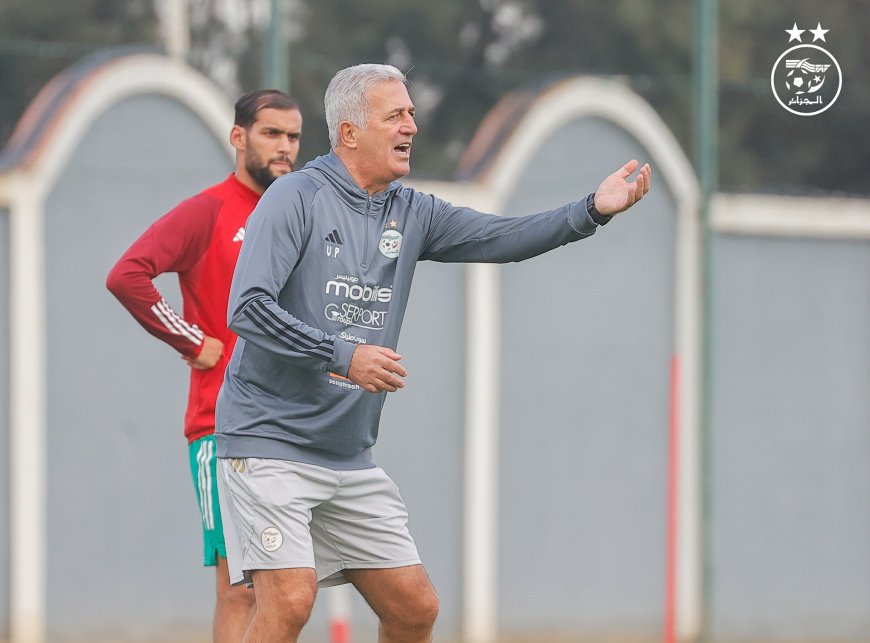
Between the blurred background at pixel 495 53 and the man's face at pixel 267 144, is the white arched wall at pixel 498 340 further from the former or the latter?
the man's face at pixel 267 144

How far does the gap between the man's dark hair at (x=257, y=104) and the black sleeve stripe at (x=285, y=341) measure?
57.2 inches

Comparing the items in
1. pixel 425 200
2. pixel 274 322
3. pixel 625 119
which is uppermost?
pixel 625 119

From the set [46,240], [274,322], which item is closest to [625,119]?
Answer: [46,240]

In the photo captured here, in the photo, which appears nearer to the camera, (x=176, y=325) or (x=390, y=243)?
(x=390, y=243)

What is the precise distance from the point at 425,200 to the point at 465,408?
15.0 ft

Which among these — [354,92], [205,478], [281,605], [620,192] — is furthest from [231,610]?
[620,192]

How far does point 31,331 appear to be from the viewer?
8797mm

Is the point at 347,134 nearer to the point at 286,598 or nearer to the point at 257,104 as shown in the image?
the point at 257,104

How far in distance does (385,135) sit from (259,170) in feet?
3.25

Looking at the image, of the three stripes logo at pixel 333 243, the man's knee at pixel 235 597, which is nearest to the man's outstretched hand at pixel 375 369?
the three stripes logo at pixel 333 243

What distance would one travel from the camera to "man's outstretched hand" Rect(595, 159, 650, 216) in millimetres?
5367

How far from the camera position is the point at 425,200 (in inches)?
226

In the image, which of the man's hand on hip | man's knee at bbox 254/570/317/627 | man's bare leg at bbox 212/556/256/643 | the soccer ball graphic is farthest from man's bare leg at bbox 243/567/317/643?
the soccer ball graphic

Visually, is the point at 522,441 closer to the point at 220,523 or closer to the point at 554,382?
the point at 554,382
